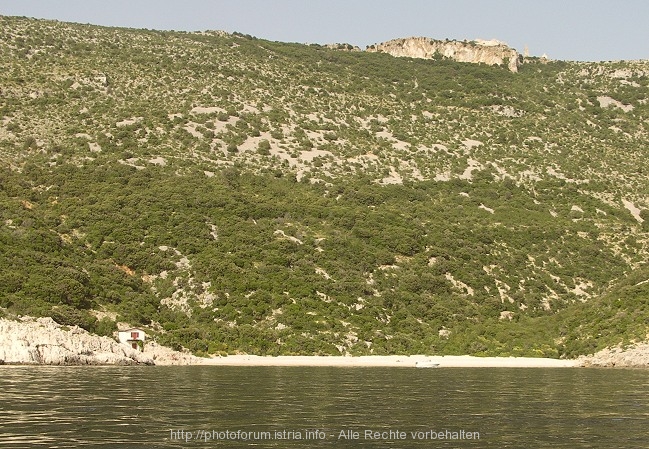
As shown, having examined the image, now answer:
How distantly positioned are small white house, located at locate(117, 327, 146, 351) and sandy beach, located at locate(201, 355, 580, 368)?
16.1 feet

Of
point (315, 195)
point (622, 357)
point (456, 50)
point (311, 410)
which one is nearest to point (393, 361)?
point (622, 357)

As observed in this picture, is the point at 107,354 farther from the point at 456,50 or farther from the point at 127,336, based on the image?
the point at 456,50

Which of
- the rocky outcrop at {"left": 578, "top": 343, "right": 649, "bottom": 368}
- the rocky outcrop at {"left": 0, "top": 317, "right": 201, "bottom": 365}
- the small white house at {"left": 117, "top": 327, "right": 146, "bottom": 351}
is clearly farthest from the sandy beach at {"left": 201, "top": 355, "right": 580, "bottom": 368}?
the rocky outcrop at {"left": 0, "top": 317, "right": 201, "bottom": 365}

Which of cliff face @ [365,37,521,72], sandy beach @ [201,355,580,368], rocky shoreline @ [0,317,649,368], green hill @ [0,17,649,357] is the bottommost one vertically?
sandy beach @ [201,355,580,368]

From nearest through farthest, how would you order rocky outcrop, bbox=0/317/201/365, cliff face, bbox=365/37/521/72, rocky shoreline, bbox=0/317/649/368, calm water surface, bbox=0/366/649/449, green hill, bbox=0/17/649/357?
calm water surface, bbox=0/366/649/449
rocky outcrop, bbox=0/317/201/365
rocky shoreline, bbox=0/317/649/368
green hill, bbox=0/17/649/357
cliff face, bbox=365/37/521/72

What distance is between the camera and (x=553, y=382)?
4419 centimetres

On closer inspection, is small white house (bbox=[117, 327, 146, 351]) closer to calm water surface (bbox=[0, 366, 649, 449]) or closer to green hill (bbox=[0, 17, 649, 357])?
green hill (bbox=[0, 17, 649, 357])

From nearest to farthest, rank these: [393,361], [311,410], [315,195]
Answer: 1. [311,410]
2. [393,361]
3. [315,195]

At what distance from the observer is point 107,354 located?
53062 millimetres

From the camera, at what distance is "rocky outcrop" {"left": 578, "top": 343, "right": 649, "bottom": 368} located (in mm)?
57406

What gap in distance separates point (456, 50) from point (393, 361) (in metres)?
118

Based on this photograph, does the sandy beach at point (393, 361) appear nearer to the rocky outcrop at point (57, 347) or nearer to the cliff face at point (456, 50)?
the rocky outcrop at point (57, 347)

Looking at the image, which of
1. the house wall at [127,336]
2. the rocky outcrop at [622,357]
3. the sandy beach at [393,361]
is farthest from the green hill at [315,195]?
the house wall at [127,336]

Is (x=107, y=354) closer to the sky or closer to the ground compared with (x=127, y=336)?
closer to the ground
